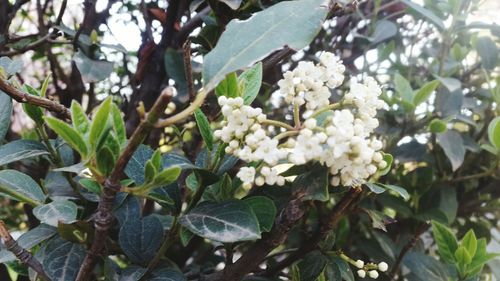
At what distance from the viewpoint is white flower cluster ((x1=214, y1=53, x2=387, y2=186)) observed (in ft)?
1.52

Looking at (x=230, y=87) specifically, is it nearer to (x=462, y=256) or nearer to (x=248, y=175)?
(x=248, y=175)

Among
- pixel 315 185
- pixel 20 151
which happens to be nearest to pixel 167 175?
pixel 315 185

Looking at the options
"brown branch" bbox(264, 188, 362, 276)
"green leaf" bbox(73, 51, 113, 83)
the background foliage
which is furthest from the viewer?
"green leaf" bbox(73, 51, 113, 83)

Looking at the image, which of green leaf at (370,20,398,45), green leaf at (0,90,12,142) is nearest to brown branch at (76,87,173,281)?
green leaf at (0,90,12,142)

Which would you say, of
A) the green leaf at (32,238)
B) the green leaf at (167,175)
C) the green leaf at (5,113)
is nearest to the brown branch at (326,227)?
the green leaf at (167,175)

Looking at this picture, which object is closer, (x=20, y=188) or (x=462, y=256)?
(x=20, y=188)

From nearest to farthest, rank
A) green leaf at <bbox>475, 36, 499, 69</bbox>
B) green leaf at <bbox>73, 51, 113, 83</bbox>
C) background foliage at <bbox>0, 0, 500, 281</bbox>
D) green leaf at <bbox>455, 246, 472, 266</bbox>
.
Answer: background foliage at <bbox>0, 0, 500, 281</bbox> < green leaf at <bbox>455, 246, 472, 266</bbox> < green leaf at <bbox>73, 51, 113, 83</bbox> < green leaf at <bbox>475, 36, 499, 69</bbox>

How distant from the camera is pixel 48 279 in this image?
1.85 feet

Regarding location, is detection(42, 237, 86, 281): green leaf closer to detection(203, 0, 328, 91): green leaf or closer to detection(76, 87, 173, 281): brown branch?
detection(76, 87, 173, 281): brown branch

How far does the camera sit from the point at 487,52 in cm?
103

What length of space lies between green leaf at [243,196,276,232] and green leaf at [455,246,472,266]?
0.35 m

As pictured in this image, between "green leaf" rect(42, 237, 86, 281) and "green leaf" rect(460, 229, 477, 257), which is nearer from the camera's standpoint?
"green leaf" rect(42, 237, 86, 281)

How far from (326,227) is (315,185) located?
16 centimetres

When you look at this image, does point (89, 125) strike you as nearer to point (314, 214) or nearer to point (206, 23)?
point (206, 23)
